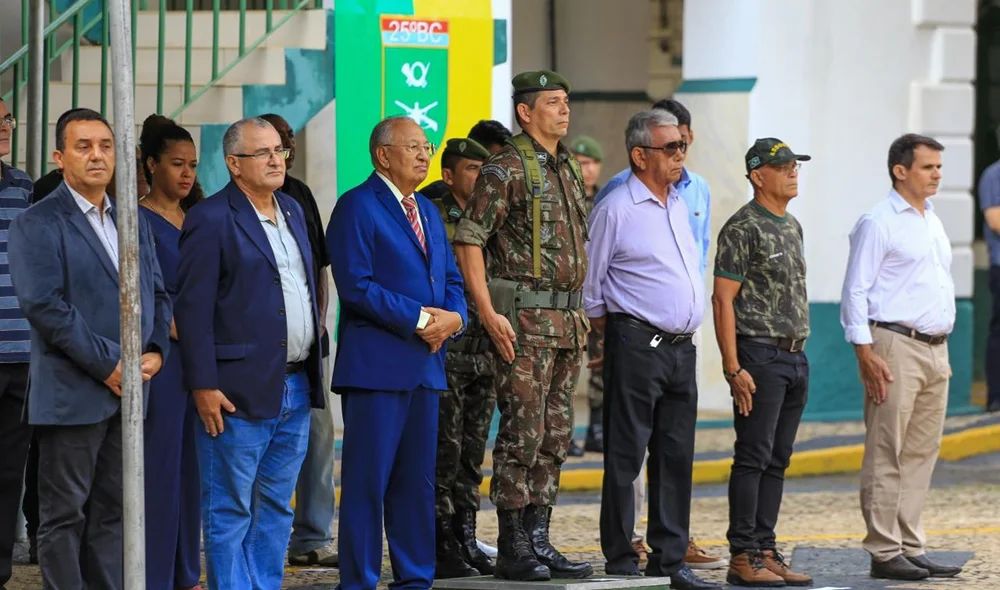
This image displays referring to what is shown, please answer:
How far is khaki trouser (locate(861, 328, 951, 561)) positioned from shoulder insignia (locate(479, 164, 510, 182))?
220 centimetres

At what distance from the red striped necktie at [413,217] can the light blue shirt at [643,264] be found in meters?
0.87

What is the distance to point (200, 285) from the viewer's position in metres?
7.02

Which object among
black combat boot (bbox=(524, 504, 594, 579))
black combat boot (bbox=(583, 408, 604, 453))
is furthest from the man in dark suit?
black combat boot (bbox=(583, 408, 604, 453))

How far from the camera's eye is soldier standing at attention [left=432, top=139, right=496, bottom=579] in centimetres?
845

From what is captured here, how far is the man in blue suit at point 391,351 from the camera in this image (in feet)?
24.4

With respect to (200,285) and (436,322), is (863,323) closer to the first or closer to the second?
(436,322)

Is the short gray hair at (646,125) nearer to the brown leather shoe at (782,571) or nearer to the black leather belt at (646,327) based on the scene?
the black leather belt at (646,327)

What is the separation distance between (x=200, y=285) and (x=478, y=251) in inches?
49.1

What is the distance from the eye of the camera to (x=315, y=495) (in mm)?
8961

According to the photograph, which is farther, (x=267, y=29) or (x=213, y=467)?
(x=267, y=29)

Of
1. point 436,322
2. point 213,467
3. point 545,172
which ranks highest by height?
point 545,172

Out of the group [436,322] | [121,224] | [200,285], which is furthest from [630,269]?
[121,224]

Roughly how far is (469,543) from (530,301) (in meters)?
1.36

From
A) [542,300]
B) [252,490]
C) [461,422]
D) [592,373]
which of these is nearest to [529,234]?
[542,300]
